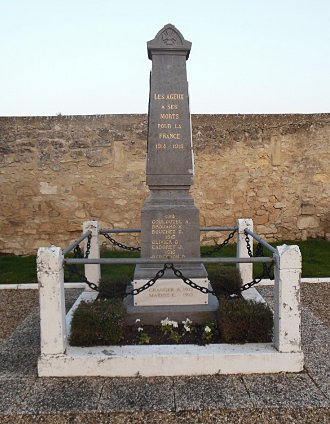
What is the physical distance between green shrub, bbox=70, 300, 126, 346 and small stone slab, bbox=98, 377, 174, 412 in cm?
41

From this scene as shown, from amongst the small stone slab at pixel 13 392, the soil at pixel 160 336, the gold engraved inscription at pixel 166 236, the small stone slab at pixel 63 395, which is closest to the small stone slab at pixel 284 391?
the soil at pixel 160 336

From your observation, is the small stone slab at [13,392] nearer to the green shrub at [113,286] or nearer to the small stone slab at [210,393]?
the small stone slab at [210,393]

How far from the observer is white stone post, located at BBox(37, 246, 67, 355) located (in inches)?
131

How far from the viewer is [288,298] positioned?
3414mm

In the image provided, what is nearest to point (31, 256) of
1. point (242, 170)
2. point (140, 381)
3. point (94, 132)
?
point (94, 132)

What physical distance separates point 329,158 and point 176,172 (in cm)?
557

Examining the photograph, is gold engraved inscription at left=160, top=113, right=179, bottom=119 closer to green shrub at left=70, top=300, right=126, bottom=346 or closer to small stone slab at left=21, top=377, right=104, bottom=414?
green shrub at left=70, top=300, right=126, bottom=346

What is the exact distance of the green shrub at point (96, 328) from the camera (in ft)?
11.9

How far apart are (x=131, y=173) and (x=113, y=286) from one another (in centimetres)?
376

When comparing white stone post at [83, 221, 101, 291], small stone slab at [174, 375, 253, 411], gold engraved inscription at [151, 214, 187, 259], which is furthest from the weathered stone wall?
small stone slab at [174, 375, 253, 411]

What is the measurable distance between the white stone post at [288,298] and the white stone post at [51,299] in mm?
1892

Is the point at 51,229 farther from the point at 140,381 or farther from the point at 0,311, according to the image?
the point at 140,381

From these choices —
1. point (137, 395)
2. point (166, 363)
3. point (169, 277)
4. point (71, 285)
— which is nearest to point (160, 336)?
point (166, 363)

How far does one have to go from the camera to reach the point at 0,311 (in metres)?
5.18
